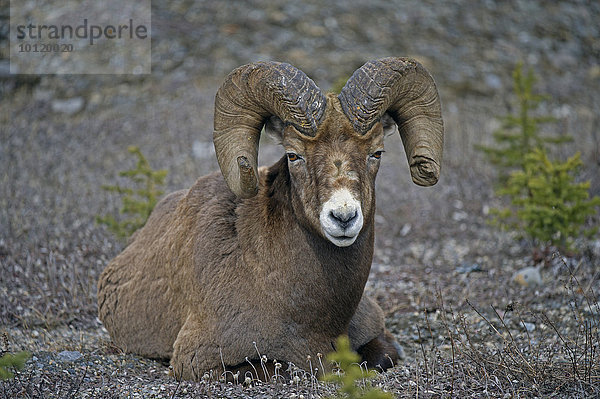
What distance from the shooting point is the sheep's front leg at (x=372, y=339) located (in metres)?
7.04

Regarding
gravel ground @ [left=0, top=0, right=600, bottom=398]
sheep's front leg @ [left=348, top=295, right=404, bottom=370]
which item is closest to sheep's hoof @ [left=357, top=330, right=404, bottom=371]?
sheep's front leg @ [left=348, top=295, right=404, bottom=370]

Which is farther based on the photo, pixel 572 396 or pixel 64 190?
pixel 64 190

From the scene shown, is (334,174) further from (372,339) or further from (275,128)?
(372,339)

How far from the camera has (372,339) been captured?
7.29m

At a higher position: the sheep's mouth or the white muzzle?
the white muzzle

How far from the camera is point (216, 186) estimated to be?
7.29 metres

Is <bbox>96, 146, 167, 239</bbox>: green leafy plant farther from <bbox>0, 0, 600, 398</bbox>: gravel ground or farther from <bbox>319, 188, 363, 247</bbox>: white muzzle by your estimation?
<bbox>319, 188, 363, 247</bbox>: white muzzle

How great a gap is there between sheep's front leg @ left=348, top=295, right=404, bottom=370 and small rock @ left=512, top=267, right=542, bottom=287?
283cm

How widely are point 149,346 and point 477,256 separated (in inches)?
237

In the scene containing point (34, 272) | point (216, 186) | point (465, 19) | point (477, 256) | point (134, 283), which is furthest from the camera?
point (465, 19)

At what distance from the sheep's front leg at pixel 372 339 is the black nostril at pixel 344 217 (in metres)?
1.90

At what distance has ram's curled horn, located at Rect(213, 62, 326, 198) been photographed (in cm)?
607

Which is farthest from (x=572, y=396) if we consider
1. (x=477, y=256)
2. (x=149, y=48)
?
(x=149, y=48)

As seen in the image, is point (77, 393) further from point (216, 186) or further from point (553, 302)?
point (553, 302)
